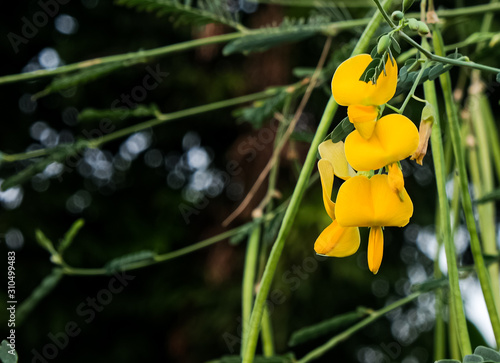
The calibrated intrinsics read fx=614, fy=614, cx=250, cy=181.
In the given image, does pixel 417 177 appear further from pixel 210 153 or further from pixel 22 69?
pixel 22 69

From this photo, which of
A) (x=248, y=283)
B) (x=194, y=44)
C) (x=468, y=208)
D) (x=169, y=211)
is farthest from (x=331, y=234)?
(x=169, y=211)

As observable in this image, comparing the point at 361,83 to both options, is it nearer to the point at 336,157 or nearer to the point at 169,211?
the point at 336,157

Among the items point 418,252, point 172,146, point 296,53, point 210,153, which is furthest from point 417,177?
point 172,146

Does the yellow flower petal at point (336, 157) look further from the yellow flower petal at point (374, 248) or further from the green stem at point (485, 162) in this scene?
the green stem at point (485, 162)

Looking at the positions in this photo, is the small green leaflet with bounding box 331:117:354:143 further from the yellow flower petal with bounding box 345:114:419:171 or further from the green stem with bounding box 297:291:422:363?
the green stem with bounding box 297:291:422:363

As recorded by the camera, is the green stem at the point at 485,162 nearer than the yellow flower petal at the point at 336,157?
No

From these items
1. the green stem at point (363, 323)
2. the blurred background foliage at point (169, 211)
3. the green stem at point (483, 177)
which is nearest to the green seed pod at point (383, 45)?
the green stem at point (363, 323)
